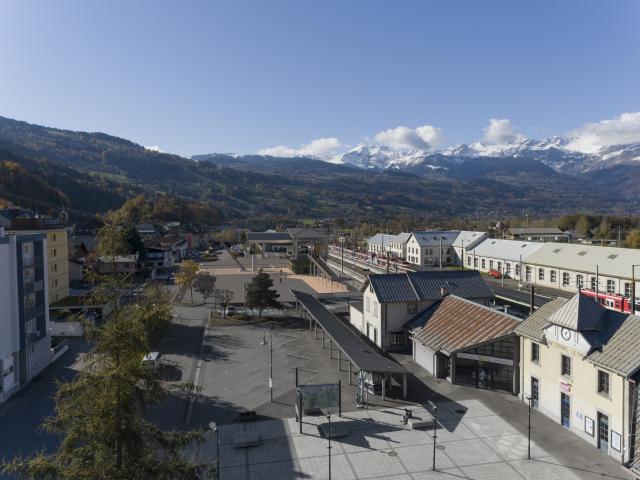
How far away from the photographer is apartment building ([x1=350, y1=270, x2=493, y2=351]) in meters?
36.0

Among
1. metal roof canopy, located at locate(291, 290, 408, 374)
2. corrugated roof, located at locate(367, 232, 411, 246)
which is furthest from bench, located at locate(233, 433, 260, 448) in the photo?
corrugated roof, located at locate(367, 232, 411, 246)

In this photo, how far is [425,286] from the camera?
121 ft

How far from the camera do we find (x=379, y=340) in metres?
36.5

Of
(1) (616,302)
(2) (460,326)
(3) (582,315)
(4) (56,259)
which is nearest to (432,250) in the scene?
(1) (616,302)

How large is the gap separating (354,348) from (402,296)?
848cm

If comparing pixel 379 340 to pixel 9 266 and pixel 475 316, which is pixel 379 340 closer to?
pixel 475 316

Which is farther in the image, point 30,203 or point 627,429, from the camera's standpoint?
point 30,203

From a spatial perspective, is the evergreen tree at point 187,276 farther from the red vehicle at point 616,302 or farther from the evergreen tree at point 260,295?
the red vehicle at point 616,302

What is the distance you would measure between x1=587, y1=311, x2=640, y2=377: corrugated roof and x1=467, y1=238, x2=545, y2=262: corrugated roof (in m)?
47.2

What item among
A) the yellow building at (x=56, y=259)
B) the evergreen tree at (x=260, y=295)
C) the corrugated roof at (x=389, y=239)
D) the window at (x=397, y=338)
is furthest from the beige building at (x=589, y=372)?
the corrugated roof at (x=389, y=239)

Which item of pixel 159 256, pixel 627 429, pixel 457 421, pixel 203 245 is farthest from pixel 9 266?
pixel 203 245

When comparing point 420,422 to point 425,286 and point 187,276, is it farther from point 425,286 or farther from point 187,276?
point 187,276

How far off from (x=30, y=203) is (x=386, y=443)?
426 ft

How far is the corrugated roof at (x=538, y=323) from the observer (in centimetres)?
2491
